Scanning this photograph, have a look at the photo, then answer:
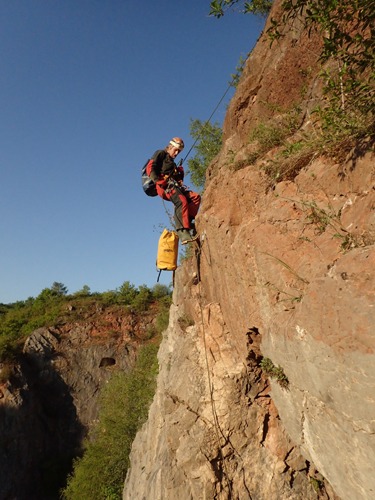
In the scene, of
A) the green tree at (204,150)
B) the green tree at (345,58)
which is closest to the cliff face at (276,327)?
the green tree at (345,58)

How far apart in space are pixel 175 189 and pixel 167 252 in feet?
5.25

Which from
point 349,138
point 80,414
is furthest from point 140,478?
point 80,414

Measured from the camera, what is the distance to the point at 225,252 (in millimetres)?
6586

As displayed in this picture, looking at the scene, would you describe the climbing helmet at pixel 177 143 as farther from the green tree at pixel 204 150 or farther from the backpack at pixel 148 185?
the green tree at pixel 204 150

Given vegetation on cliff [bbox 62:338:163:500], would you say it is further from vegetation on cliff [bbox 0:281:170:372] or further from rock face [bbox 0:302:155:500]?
vegetation on cliff [bbox 0:281:170:372]

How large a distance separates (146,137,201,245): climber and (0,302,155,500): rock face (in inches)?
987

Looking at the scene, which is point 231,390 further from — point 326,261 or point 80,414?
point 80,414

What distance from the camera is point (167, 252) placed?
8.34 meters

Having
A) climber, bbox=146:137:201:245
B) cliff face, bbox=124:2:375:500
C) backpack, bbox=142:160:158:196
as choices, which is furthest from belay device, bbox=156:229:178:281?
backpack, bbox=142:160:158:196

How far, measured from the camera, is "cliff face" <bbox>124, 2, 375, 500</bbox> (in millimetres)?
3654

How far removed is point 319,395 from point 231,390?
2828 millimetres

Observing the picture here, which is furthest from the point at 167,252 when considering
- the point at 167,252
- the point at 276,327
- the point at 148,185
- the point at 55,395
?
the point at 55,395

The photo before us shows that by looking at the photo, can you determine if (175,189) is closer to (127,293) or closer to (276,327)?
(276,327)

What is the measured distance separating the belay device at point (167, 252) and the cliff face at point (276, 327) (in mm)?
630
